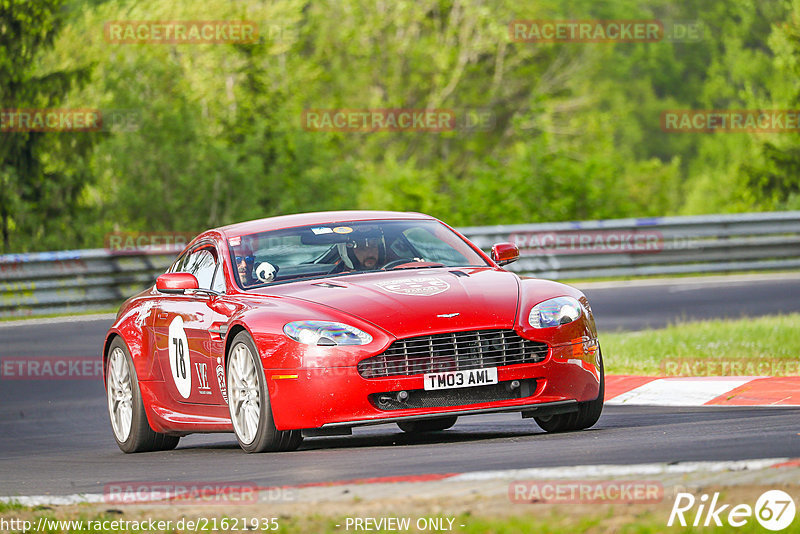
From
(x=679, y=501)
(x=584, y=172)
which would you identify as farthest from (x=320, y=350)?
(x=584, y=172)

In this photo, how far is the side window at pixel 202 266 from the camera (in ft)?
31.5

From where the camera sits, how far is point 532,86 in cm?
5294

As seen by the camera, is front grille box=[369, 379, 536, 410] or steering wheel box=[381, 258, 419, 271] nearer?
front grille box=[369, 379, 536, 410]

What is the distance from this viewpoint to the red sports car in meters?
8.00

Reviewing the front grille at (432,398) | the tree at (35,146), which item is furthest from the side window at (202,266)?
the tree at (35,146)

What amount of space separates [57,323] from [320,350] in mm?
11788
